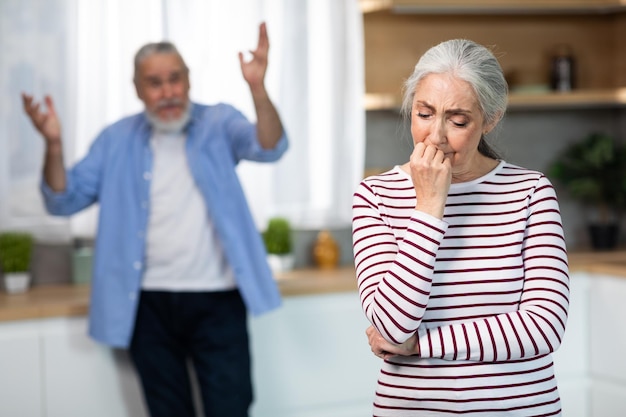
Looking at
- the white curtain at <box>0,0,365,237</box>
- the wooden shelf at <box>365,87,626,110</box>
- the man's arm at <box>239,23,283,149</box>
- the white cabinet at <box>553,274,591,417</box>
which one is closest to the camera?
the man's arm at <box>239,23,283,149</box>

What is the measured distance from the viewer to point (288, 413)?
11.7 feet

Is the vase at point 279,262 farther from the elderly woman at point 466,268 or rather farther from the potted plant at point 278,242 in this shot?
the elderly woman at point 466,268

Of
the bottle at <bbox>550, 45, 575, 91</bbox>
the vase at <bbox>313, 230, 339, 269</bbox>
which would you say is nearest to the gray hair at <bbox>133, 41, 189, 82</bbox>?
the vase at <bbox>313, 230, 339, 269</bbox>

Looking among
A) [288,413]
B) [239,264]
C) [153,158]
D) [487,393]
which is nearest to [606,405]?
[288,413]

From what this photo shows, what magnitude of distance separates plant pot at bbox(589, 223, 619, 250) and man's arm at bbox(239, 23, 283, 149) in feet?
6.51

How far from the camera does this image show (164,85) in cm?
310

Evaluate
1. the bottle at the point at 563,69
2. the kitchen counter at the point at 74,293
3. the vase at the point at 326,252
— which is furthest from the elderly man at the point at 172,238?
the bottle at the point at 563,69

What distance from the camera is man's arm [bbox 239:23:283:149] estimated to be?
111 inches

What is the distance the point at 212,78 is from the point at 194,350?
119 cm

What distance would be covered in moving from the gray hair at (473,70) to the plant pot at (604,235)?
274 centimetres

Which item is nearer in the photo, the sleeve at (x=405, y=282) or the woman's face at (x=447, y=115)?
the sleeve at (x=405, y=282)

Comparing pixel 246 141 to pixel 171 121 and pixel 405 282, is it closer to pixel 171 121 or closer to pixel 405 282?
pixel 171 121

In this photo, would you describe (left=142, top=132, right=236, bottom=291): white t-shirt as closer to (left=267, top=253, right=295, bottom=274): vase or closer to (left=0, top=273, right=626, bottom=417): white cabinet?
(left=0, top=273, right=626, bottom=417): white cabinet

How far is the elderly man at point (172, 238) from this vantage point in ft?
10.1
